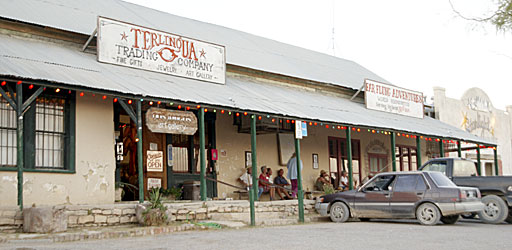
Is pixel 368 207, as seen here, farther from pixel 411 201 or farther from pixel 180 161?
pixel 180 161

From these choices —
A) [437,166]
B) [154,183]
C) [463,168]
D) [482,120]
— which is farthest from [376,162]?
[154,183]

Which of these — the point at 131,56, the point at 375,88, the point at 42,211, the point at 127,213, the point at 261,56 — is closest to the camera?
the point at 42,211

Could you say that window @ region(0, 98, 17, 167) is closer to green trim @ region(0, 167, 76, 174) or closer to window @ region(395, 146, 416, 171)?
green trim @ region(0, 167, 76, 174)

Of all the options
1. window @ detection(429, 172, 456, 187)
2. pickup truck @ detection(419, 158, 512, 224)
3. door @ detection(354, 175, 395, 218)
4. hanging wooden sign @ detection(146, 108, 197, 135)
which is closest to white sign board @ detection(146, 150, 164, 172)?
hanging wooden sign @ detection(146, 108, 197, 135)

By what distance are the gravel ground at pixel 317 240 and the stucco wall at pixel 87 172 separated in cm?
346

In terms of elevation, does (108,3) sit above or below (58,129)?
above

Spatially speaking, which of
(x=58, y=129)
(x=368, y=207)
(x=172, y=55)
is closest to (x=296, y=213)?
(x=368, y=207)

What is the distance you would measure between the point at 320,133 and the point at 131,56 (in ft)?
33.4

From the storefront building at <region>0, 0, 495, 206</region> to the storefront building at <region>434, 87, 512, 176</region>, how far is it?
5.28 meters

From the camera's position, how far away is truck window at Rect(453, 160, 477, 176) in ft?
55.7

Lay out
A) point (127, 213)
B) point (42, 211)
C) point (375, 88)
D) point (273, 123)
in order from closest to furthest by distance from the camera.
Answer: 1. point (42, 211)
2. point (127, 213)
3. point (273, 123)
4. point (375, 88)

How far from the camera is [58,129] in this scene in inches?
553

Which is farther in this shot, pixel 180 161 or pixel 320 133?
pixel 320 133

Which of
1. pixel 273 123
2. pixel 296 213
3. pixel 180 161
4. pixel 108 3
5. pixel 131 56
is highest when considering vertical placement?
pixel 108 3
